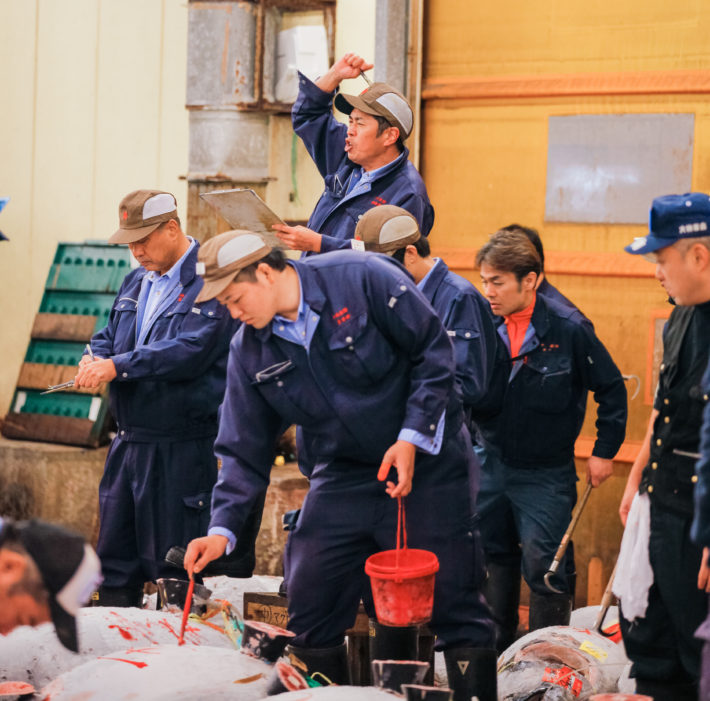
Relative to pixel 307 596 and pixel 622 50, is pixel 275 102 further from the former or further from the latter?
pixel 307 596

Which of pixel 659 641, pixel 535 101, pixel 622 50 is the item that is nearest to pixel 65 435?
pixel 535 101

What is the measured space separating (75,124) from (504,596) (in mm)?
4380

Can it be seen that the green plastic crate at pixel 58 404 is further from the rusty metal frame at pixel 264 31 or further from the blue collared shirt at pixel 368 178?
the blue collared shirt at pixel 368 178

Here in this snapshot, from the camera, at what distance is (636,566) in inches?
144

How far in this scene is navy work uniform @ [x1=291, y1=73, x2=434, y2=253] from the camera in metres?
5.22

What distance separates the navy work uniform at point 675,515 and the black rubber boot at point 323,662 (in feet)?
3.10

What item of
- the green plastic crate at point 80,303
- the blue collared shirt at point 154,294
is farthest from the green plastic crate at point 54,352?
the blue collared shirt at point 154,294

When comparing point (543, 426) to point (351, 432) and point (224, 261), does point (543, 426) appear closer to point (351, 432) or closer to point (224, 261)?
point (351, 432)

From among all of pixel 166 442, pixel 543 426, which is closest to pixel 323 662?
pixel 166 442

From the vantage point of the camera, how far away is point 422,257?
16.0 ft

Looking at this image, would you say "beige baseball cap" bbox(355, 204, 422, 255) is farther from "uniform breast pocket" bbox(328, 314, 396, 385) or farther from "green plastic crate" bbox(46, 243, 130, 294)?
"green plastic crate" bbox(46, 243, 130, 294)

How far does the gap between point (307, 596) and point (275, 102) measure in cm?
375

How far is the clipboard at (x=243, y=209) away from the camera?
4359mm

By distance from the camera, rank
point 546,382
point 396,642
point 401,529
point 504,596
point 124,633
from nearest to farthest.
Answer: point 396,642 → point 401,529 → point 124,633 → point 546,382 → point 504,596
